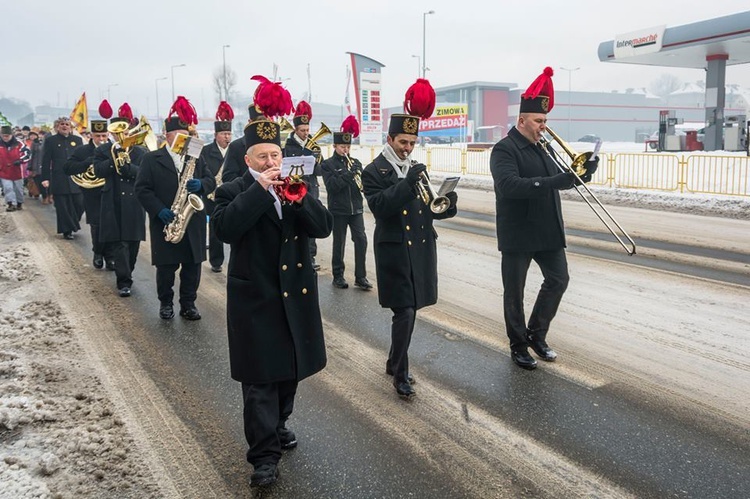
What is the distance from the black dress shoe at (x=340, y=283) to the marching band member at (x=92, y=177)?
3280 millimetres

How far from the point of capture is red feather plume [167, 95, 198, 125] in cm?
727

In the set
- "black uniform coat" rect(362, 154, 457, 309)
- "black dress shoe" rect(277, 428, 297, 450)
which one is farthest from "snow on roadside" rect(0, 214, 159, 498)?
"black uniform coat" rect(362, 154, 457, 309)

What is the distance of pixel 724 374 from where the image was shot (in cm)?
530

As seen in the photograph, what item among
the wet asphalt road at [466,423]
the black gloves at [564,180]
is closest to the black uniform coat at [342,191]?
the wet asphalt road at [466,423]

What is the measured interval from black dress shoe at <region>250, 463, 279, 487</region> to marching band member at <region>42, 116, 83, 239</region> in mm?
10203

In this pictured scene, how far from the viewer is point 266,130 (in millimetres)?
3785

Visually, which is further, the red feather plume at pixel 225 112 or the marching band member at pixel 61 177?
the marching band member at pixel 61 177

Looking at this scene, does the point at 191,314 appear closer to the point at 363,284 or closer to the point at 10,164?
the point at 363,284

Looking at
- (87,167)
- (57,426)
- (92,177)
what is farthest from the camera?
(92,177)

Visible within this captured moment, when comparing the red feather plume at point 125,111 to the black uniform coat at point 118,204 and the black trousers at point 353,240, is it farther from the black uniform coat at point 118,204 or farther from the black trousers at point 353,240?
the black trousers at point 353,240

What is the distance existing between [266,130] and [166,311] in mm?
4089

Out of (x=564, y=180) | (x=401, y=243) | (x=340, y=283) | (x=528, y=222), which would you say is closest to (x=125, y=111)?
(x=340, y=283)

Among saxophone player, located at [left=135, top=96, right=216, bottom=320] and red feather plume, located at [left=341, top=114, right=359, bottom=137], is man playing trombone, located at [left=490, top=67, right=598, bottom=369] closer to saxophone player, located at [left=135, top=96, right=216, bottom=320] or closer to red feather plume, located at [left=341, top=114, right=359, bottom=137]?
saxophone player, located at [left=135, top=96, right=216, bottom=320]

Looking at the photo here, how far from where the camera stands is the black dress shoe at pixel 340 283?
8.52m
